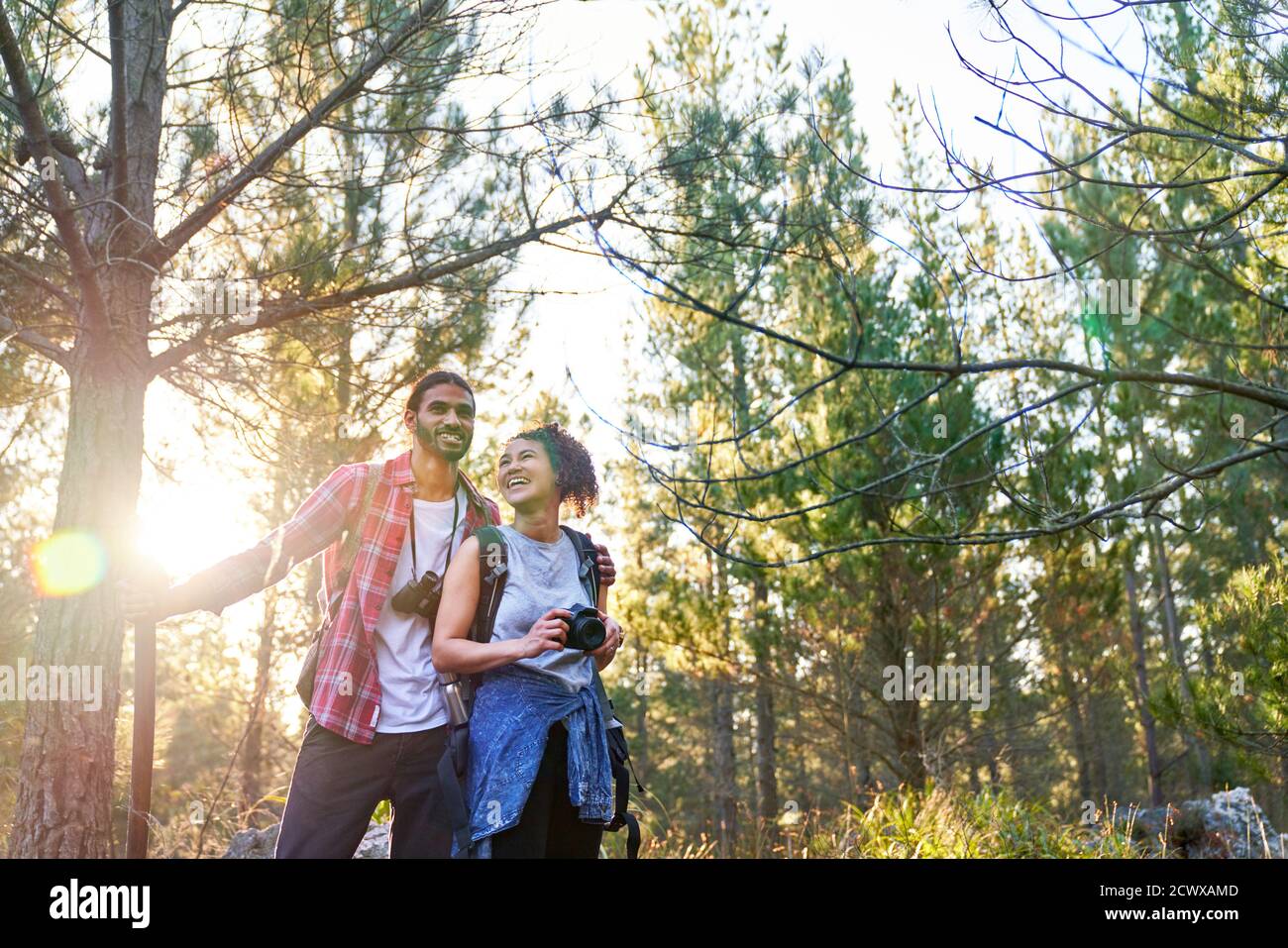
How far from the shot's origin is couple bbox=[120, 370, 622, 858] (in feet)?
6.95

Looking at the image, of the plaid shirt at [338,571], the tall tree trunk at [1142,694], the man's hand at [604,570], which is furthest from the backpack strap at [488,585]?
the tall tree trunk at [1142,694]

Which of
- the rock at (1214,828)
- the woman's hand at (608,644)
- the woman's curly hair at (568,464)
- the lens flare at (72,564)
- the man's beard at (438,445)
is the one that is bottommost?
the rock at (1214,828)

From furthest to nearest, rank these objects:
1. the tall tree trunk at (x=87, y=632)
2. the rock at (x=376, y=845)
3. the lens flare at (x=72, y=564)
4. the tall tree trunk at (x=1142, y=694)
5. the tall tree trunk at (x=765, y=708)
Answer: the tall tree trunk at (x=1142, y=694), the tall tree trunk at (x=765, y=708), the rock at (x=376, y=845), the lens flare at (x=72, y=564), the tall tree trunk at (x=87, y=632)

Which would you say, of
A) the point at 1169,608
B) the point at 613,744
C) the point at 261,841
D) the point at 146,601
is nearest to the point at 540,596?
the point at 613,744

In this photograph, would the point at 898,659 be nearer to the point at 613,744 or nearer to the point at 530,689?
the point at 613,744

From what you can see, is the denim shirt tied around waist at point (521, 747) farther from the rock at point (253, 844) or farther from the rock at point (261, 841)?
the rock at point (253, 844)

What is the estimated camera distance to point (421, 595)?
7.86 ft

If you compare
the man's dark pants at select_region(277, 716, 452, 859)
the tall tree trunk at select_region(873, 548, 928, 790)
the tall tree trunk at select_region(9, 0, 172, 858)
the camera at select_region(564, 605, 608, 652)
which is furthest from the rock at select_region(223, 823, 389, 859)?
the tall tree trunk at select_region(873, 548, 928, 790)

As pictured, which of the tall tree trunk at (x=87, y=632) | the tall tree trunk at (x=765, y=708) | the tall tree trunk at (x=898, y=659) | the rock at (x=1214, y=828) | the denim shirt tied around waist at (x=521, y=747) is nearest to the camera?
the denim shirt tied around waist at (x=521, y=747)

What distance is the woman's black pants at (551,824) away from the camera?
2.07 meters

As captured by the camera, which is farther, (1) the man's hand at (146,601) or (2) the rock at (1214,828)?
(2) the rock at (1214,828)
